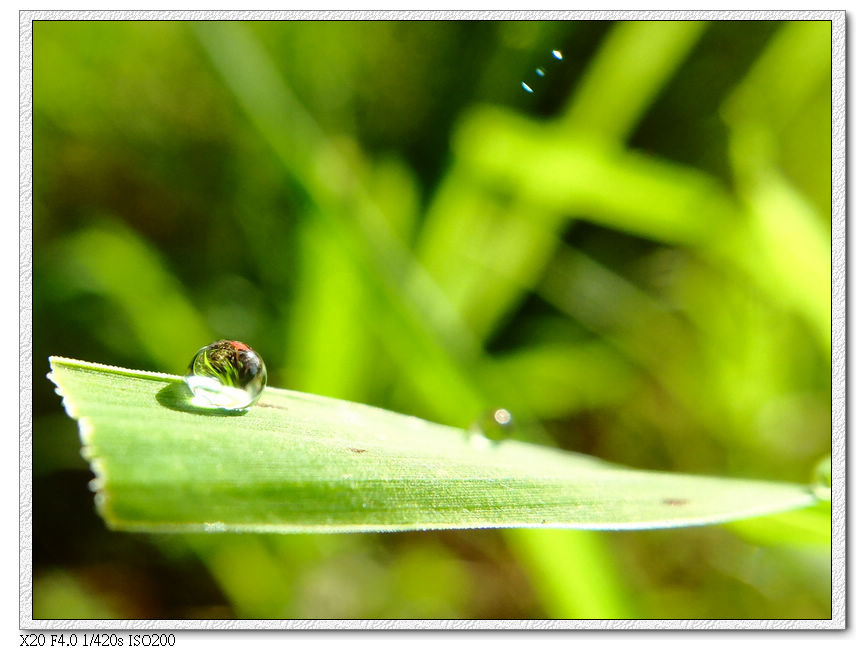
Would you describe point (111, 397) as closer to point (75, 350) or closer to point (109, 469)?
point (109, 469)

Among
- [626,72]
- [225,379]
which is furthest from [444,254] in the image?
[225,379]

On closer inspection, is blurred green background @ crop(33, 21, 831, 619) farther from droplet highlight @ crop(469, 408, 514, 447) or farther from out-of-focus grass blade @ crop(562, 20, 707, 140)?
droplet highlight @ crop(469, 408, 514, 447)

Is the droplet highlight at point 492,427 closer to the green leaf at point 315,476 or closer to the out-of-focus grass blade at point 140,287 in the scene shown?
the green leaf at point 315,476

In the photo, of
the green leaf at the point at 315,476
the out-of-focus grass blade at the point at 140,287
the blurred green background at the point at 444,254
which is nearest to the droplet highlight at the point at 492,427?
the green leaf at the point at 315,476

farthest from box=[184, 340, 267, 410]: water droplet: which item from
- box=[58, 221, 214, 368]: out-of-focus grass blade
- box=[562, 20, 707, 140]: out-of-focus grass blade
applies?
box=[562, 20, 707, 140]: out-of-focus grass blade

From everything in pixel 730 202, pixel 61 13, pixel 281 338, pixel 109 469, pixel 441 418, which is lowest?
pixel 109 469

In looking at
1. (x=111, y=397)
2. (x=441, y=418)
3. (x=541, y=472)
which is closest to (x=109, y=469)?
→ (x=111, y=397)

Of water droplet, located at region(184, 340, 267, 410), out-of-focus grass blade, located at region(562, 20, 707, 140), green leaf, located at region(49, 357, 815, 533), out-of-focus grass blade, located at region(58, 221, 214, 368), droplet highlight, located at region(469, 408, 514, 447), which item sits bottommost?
green leaf, located at region(49, 357, 815, 533)
